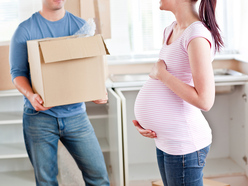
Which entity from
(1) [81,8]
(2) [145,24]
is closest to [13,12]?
(1) [81,8]

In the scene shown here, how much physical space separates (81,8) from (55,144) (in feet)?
3.52

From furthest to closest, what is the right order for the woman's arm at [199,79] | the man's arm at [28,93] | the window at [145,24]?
the window at [145,24] → the man's arm at [28,93] → the woman's arm at [199,79]

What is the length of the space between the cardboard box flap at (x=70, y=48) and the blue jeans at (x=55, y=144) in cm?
36

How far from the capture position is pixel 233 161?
10.3 ft

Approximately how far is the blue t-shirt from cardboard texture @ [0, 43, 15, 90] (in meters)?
0.84

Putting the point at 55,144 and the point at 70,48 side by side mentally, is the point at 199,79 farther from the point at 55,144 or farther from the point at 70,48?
the point at 55,144

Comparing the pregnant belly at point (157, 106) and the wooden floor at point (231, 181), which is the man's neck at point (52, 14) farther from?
the wooden floor at point (231, 181)

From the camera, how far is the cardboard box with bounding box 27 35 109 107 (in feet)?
4.90

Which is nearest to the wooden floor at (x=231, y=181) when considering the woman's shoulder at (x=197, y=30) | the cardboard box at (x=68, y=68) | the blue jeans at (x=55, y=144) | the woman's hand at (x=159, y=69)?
the blue jeans at (x=55, y=144)

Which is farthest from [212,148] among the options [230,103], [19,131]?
[19,131]

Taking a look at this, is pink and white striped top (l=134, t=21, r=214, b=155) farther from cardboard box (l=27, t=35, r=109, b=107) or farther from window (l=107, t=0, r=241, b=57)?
window (l=107, t=0, r=241, b=57)

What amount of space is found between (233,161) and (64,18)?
2058mm

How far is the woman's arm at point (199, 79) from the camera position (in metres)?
1.12

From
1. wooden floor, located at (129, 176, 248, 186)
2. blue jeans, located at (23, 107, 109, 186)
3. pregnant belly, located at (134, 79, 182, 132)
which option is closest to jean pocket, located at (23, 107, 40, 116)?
blue jeans, located at (23, 107, 109, 186)
